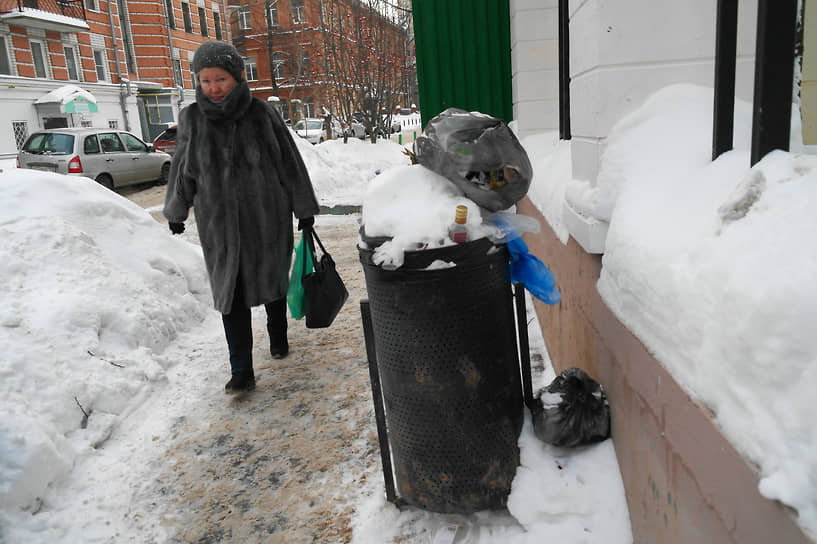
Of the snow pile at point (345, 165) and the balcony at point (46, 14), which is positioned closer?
the snow pile at point (345, 165)

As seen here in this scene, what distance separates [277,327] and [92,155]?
39.1 ft

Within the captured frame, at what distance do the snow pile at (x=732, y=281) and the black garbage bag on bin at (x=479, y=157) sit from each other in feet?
1.35

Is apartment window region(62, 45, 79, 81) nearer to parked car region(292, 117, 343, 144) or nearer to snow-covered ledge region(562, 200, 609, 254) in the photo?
parked car region(292, 117, 343, 144)

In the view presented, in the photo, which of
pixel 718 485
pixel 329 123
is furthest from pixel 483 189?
pixel 329 123

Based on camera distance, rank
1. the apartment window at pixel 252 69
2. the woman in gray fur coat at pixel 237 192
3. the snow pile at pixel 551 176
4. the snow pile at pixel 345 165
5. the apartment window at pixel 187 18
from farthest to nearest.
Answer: the apartment window at pixel 252 69, the apartment window at pixel 187 18, the snow pile at pixel 345 165, the woman in gray fur coat at pixel 237 192, the snow pile at pixel 551 176

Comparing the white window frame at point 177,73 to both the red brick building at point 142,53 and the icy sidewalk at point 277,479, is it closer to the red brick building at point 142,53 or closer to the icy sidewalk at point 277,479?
the red brick building at point 142,53

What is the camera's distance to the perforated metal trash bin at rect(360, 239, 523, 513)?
2139mm

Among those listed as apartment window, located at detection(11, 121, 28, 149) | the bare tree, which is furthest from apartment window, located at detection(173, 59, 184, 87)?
the bare tree

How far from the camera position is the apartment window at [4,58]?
2723cm

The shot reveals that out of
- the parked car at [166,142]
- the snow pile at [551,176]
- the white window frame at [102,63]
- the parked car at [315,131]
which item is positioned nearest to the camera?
the snow pile at [551,176]

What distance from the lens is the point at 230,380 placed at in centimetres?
382

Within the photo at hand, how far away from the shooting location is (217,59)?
3451mm

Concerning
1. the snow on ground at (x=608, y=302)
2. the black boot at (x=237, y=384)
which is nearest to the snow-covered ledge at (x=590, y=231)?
the snow on ground at (x=608, y=302)

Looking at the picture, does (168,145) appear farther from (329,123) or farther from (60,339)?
(60,339)
